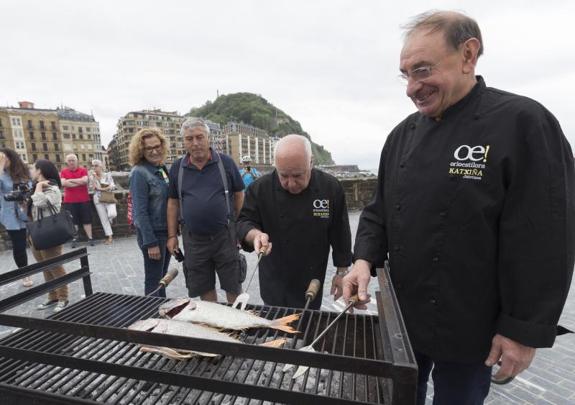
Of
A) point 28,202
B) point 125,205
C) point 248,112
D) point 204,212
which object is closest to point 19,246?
point 28,202

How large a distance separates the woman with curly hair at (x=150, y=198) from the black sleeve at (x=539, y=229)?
326cm

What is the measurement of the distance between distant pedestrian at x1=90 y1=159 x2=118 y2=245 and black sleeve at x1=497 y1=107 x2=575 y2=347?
8576mm

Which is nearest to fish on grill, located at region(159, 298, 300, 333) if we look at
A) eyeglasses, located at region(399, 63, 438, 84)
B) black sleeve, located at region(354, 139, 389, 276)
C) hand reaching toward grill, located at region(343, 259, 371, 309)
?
hand reaching toward grill, located at region(343, 259, 371, 309)

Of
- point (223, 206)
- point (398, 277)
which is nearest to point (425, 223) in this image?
point (398, 277)

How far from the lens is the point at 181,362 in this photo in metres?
1.61

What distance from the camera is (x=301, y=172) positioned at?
2422 millimetres

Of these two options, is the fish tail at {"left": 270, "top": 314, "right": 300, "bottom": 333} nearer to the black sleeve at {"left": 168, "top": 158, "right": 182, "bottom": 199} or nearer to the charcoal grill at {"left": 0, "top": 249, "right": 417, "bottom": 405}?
the charcoal grill at {"left": 0, "top": 249, "right": 417, "bottom": 405}

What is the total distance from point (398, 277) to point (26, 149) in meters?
99.8

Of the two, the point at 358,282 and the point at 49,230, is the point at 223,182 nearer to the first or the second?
the point at 358,282

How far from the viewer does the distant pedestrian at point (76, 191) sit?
726 centimetres

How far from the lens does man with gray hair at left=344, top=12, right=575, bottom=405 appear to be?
1262 mm

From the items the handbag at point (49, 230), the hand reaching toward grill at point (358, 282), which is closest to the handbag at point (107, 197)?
the handbag at point (49, 230)

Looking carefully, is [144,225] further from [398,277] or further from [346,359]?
[346,359]

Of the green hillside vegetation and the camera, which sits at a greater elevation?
the green hillside vegetation
